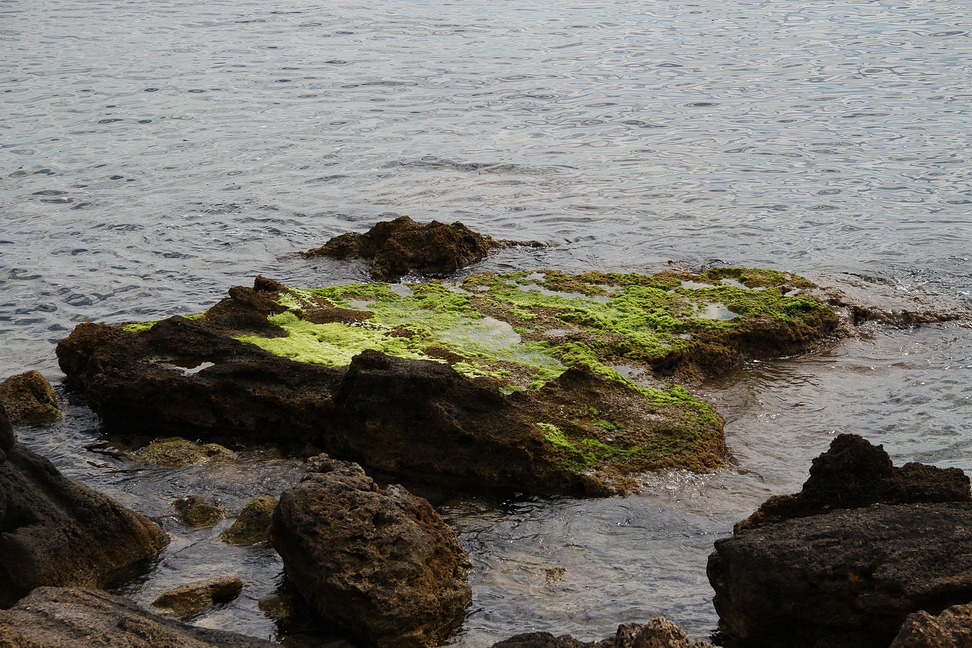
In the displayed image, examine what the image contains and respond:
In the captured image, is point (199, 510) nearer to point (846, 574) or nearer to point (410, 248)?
point (846, 574)

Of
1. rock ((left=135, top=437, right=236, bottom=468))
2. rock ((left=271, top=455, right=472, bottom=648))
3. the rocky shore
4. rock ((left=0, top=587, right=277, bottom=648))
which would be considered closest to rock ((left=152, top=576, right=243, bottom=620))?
the rocky shore

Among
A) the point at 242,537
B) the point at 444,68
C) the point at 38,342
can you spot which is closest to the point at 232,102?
the point at 444,68

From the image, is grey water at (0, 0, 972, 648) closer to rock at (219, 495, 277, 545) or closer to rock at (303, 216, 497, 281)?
rock at (219, 495, 277, 545)

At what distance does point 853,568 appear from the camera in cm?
439

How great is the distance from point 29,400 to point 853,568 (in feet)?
20.6

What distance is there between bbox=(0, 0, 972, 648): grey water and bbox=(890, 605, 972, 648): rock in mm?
1407

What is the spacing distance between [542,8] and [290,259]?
2537cm

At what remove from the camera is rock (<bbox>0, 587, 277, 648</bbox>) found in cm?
370

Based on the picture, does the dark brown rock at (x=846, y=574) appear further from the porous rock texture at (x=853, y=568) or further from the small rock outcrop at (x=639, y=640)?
the small rock outcrop at (x=639, y=640)

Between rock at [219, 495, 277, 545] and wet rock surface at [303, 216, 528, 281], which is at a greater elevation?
wet rock surface at [303, 216, 528, 281]

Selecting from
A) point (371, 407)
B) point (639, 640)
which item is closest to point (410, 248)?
point (371, 407)

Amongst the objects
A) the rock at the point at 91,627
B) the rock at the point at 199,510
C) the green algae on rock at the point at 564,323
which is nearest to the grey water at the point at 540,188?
the rock at the point at 199,510

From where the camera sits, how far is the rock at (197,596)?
5.02 meters

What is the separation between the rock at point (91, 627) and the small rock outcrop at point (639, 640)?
1328 millimetres
